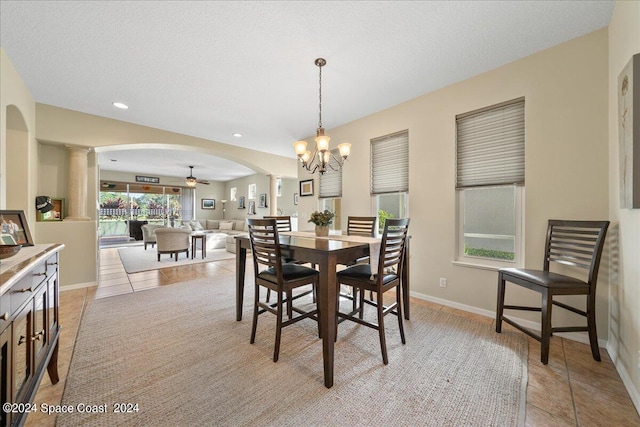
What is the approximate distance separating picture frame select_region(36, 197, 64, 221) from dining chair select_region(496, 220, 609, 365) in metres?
5.66

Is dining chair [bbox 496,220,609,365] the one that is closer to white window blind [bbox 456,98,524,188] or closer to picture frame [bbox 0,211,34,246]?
white window blind [bbox 456,98,524,188]

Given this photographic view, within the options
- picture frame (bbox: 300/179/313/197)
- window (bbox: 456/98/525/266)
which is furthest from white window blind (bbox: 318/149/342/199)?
window (bbox: 456/98/525/266)

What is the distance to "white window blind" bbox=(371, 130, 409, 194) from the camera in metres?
3.48

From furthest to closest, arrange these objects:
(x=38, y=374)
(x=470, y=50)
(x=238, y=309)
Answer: (x=238, y=309)
(x=470, y=50)
(x=38, y=374)

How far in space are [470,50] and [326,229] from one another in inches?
87.6

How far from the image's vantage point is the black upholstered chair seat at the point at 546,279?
1.85 m

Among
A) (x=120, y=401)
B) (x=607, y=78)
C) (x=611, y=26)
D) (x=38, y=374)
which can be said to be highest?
(x=611, y=26)

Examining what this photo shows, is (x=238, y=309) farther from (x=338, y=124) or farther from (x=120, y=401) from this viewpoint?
(x=338, y=124)

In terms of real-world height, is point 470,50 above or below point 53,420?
above

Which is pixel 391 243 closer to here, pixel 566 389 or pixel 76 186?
pixel 566 389

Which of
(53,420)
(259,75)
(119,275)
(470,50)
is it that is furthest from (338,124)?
(119,275)

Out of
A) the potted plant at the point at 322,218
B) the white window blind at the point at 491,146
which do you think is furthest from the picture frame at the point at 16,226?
the white window blind at the point at 491,146

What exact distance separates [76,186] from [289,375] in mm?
4289

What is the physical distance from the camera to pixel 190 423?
1342 millimetres
